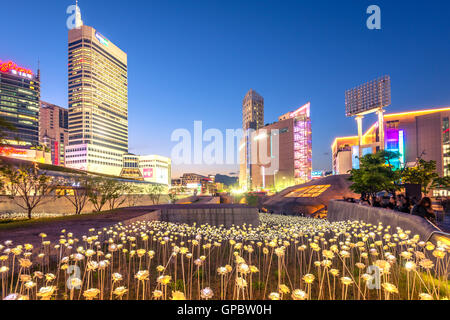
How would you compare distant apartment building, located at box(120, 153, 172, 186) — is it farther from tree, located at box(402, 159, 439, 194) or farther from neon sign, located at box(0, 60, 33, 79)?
tree, located at box(402, 159, 439, 194)

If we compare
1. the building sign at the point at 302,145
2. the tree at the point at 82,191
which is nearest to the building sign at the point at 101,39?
the building sign at the point at 302,145

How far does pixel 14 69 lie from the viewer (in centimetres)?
12138

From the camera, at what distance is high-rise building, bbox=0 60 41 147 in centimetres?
11800

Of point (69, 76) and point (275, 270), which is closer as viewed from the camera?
point (275, 270)

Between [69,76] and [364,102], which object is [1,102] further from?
[364,102]

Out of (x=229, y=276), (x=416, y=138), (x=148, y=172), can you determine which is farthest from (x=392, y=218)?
(x=148, y=172)

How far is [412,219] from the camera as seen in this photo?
28.3ft

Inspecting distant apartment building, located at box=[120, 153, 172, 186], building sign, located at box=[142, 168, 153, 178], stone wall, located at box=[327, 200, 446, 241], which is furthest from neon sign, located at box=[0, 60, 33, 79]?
stone wall, located at box=[327, 200, 446, 241]

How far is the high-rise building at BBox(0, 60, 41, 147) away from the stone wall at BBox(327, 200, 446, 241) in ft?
488

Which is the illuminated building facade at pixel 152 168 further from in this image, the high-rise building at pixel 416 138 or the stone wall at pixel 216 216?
the stone wall at pixel 216 216

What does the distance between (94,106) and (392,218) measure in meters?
168

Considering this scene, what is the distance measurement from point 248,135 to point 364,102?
11163 centimetres
